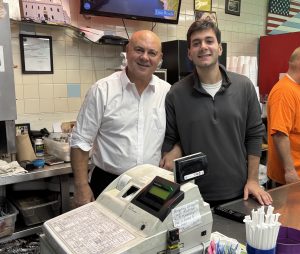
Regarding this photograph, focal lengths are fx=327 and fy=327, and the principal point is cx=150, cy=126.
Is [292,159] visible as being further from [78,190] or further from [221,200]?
[78,190]

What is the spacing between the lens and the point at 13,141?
2275 mm

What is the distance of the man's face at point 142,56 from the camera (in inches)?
71.7

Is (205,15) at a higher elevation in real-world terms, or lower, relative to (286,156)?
higher

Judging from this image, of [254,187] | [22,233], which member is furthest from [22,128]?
[254,187]

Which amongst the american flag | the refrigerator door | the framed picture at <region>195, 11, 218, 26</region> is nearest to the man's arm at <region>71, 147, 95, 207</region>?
the refrigerator door

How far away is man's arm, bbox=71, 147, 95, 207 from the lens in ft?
5.82

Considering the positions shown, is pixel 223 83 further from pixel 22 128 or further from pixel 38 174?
pixel 22 128

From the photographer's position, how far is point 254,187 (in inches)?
67.7

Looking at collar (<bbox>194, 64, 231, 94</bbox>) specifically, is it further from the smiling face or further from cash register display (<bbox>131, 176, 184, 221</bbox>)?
cash register display (<bbox>131, 176, 184, 221</bbox>)

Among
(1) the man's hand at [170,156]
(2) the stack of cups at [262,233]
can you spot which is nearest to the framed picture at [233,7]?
(1) the man's hand at [170,156]

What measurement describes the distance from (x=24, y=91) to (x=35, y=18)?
2.00ft

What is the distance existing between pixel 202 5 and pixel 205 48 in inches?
95.7

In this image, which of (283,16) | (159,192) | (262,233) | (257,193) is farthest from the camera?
(283,16)

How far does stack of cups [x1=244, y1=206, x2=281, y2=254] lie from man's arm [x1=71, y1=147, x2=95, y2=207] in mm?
1053
